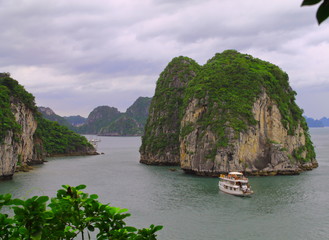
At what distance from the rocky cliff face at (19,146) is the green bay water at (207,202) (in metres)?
2.81

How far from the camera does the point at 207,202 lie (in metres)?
40.0

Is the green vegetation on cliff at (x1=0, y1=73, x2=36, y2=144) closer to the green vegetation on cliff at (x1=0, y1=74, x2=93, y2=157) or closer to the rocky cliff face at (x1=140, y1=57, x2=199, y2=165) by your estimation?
the green vegetation on cliff at (x1=0, y1=74, x2=93, y2=157)

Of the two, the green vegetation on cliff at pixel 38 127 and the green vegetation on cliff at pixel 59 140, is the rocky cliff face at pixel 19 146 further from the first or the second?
the green vegetation on cliff at pixel 59 140

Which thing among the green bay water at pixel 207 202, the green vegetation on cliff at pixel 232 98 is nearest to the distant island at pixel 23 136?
the green bay water at pixel 207 202

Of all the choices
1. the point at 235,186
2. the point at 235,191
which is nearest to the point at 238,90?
the point at 235,186

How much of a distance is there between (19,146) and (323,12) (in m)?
73.0

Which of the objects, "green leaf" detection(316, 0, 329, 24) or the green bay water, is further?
the green bay water

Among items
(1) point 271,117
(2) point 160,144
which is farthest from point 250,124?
(2) point 160,144

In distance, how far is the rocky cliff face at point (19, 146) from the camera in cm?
5272

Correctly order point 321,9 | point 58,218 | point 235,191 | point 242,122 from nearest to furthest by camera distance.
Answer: point 321,9
point 58,218
point 235,191
point 242,122

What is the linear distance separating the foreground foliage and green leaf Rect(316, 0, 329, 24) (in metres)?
4.39

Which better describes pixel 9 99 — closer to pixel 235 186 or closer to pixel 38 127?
pixel 38 127

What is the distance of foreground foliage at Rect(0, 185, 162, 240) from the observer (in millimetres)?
5176

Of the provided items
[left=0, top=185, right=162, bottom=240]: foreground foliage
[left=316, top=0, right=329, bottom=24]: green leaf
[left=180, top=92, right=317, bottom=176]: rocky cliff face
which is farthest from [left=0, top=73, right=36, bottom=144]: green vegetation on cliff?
[left=316, top=0, right=329, bottom=24]: green leaf
